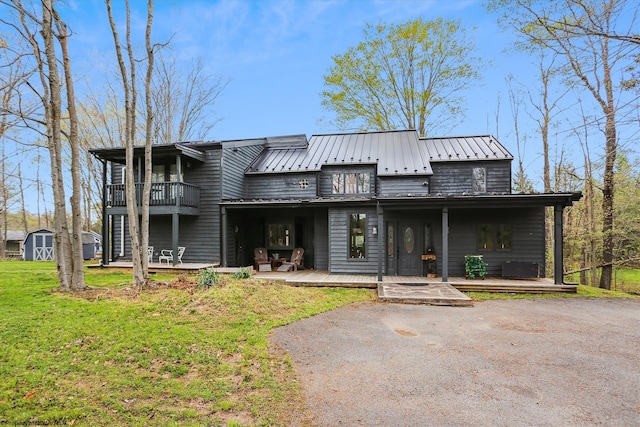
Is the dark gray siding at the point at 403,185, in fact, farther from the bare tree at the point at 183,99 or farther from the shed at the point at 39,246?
the shed at the point at 39,246

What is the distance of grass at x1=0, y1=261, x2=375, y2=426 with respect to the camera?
10.8 ft

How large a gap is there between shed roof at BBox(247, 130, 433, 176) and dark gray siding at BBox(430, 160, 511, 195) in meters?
0.73

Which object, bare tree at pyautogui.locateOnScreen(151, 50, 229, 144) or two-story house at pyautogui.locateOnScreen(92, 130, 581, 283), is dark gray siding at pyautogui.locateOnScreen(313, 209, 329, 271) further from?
bare tree at pyautogui.locateOnScreen(151, 50, 229, 144)

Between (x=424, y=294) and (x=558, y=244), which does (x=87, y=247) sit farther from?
(x=558, y=244)

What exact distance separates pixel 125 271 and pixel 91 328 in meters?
7.73

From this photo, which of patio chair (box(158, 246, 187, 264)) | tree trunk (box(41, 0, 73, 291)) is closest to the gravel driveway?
tree trunk (box(41, 0, 73, 291))

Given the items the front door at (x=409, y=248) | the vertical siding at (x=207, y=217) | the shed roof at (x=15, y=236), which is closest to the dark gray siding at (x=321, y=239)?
the front door at (x=409, y=248)

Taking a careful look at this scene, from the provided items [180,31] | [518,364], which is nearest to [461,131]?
[180,31]

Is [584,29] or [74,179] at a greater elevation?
[584,29]

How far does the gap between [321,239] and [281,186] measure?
292 centimetres

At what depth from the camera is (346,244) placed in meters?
11.9

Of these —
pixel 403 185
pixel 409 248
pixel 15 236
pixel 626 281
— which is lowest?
pixel 626 281

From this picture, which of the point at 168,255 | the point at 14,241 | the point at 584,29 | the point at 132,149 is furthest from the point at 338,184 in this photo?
the point at 14,241

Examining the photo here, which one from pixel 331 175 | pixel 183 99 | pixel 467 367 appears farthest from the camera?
pixel 183 99
